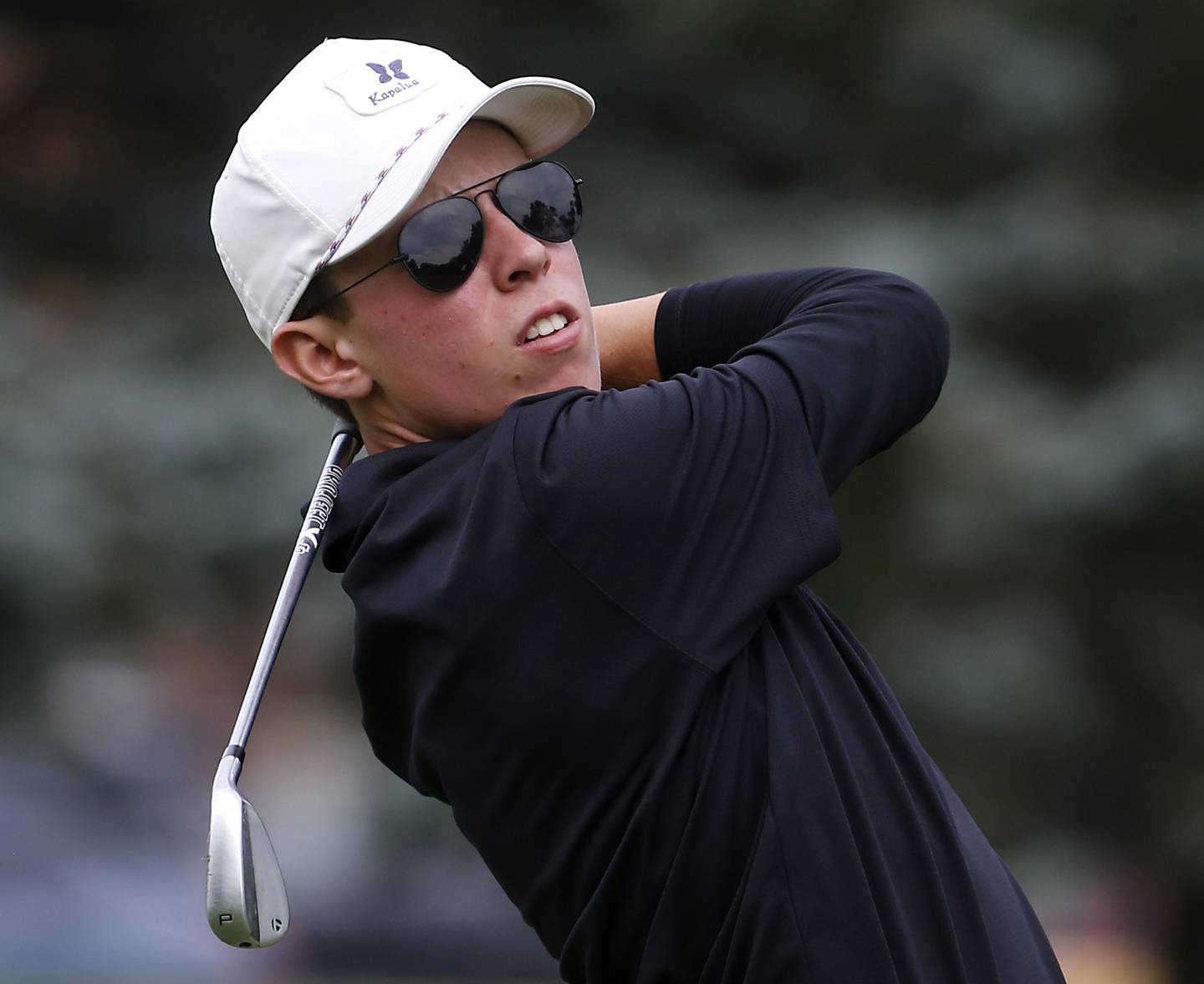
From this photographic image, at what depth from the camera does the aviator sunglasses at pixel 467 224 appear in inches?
84.2

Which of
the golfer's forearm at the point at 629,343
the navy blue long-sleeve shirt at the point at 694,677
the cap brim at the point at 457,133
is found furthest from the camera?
the golfer's forearm at the point at 629,343

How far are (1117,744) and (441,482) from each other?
4.23 meters

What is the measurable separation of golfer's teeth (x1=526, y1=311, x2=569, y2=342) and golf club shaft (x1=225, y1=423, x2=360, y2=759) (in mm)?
315

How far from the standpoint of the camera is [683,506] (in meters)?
2.01

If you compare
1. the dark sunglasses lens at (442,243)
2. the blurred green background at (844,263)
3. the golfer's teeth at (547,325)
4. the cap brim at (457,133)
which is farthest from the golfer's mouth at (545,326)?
the blurred green background at (844,263)

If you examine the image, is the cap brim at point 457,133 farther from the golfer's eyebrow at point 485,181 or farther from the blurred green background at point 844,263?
the blurred green background at point 844,263

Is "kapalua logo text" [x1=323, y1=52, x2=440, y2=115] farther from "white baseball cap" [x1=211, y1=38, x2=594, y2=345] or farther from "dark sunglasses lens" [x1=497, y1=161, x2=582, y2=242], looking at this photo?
"dark sunglasses lens" [x1=497, y1=161, x2=582, y2=242]

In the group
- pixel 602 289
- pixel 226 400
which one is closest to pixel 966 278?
pixel 602 289

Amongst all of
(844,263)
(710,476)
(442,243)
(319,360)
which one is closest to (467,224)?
(442,243)

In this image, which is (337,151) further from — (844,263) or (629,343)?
(844,263)

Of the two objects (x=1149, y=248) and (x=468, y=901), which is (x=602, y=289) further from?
(x=468, y=901)

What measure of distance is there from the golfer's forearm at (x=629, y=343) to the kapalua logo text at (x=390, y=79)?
19.2 inches

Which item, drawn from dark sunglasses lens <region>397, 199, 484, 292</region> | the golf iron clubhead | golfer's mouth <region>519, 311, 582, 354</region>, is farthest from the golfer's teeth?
the golf iron clubhead

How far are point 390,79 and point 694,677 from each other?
0.83 m
